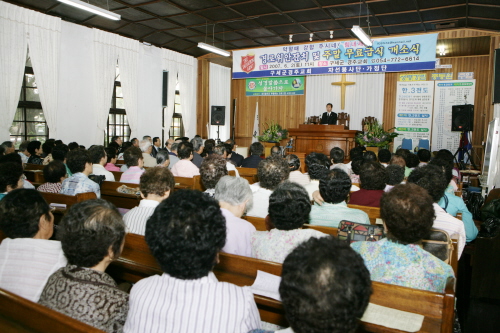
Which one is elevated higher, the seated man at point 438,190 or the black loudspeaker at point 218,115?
the black loudspeaker at point 218,115

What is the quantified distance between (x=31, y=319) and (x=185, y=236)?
494mm

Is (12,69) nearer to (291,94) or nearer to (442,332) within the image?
(291,94)

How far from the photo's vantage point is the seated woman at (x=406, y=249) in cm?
153

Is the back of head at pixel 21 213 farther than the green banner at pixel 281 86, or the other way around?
the green banner at pixel 281 86

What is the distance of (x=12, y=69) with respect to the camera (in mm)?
7375

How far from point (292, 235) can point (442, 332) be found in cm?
71

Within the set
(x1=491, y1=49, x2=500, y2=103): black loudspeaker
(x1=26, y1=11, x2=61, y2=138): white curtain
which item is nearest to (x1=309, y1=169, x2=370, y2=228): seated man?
(x1=491, y1=49, x2=500, y2=103): black loudspeaker

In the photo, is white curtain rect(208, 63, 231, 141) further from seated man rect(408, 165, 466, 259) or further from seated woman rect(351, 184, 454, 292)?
seated woman rect(351, 184, 454, 292)

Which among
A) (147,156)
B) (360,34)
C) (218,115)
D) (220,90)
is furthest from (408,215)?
(220,90)

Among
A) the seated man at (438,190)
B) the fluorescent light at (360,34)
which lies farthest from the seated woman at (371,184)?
the fluorescent light at (360,34)

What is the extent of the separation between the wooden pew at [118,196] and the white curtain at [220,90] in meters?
8.96

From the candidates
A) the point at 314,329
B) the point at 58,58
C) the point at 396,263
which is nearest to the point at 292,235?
the point at 396,263

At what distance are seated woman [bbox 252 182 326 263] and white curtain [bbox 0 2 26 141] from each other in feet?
24.4

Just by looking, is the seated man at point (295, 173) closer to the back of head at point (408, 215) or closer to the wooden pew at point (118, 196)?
the wooden pew at point (118, 196)
